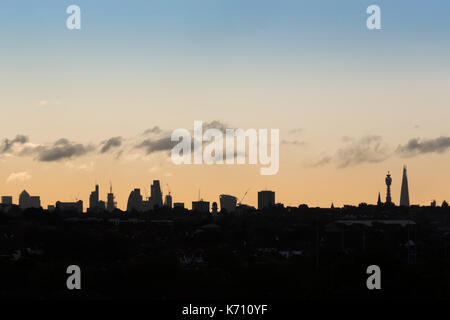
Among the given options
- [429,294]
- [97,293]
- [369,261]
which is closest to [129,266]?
[97,293]

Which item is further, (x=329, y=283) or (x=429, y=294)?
(x=329, y=283)

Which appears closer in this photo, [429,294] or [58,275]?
[429,294]
